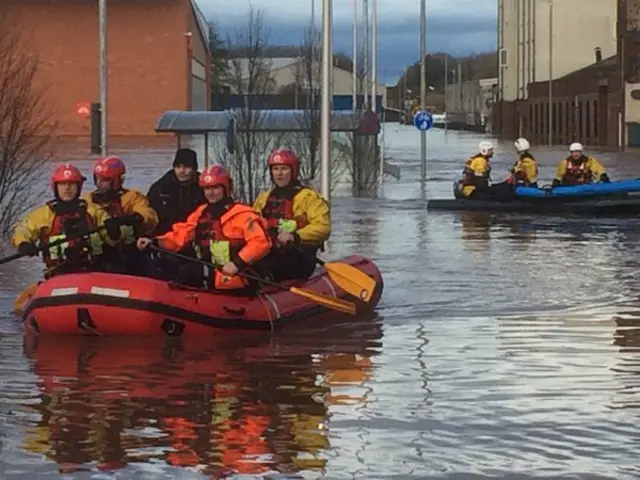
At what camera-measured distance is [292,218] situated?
14.8 metres

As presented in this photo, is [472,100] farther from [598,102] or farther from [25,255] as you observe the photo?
[25,255]

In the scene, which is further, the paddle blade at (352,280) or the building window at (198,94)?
the building window at (198,94)

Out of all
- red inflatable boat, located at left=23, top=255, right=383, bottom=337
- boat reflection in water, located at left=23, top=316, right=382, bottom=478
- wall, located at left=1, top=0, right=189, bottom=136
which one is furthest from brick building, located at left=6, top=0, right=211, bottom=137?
boat reflection in water, located at left=23, top=316, right=382, bottom=478

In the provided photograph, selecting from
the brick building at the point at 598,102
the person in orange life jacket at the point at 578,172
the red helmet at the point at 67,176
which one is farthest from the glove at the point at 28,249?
the brick building at the point at 598,102

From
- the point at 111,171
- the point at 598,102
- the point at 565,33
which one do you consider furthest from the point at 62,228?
the point at 565,33

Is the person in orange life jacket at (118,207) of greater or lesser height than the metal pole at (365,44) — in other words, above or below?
below

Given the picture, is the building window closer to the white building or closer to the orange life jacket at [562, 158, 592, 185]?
the white building

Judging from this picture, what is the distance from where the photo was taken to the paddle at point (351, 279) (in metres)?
15.2

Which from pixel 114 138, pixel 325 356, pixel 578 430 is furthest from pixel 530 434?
pixel 114 138

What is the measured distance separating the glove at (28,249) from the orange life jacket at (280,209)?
7.51 ft

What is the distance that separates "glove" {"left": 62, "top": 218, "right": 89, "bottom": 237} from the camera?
45.3 feet

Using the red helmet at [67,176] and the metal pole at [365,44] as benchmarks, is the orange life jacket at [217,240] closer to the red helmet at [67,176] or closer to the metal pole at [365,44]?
the red helmet at [67,176]

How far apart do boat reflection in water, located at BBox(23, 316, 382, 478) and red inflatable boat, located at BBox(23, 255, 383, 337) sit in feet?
0.41

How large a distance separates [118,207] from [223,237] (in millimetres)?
1173
